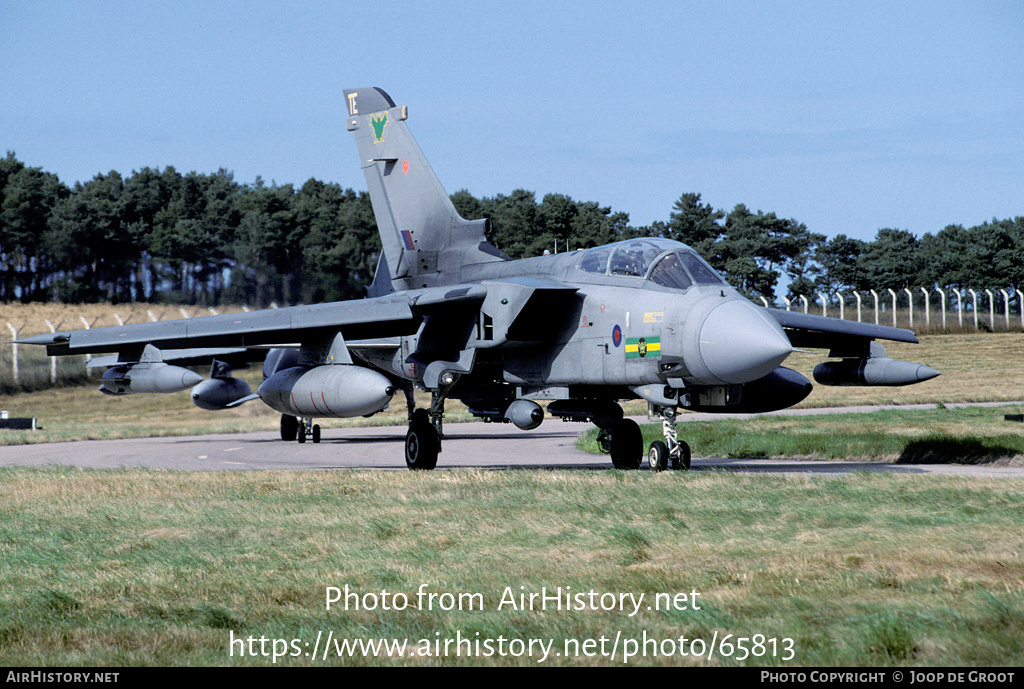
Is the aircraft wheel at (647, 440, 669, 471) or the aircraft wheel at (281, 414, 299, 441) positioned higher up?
the aircraft wheel at (647, 440, 669, 471)

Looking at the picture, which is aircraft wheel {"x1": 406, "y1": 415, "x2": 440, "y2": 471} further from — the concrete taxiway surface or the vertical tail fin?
the vertical tail fin

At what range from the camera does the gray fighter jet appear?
12.8 meters

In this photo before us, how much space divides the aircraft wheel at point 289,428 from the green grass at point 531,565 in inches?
584

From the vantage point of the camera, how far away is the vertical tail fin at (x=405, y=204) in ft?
57.8

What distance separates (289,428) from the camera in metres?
27.0

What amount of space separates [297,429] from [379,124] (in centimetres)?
1071

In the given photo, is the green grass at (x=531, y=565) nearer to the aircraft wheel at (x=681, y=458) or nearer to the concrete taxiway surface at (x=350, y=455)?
the aircraft wheel at (x=681, y=458)

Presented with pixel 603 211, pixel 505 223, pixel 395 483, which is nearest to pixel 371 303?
pixel 395 483

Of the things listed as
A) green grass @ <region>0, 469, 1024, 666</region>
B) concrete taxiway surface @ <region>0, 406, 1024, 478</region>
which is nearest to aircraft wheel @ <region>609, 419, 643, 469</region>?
concrete taxiway surface @ <region>0, 406, 1024, 478</region>

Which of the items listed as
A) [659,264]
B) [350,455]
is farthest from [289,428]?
[659,264]

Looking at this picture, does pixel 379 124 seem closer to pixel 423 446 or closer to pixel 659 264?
pixel 423 446

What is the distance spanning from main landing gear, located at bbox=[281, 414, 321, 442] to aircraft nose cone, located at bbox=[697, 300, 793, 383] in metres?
15.9

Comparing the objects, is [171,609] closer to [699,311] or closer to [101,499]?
→ [101,499]

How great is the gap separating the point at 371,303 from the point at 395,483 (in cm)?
408
